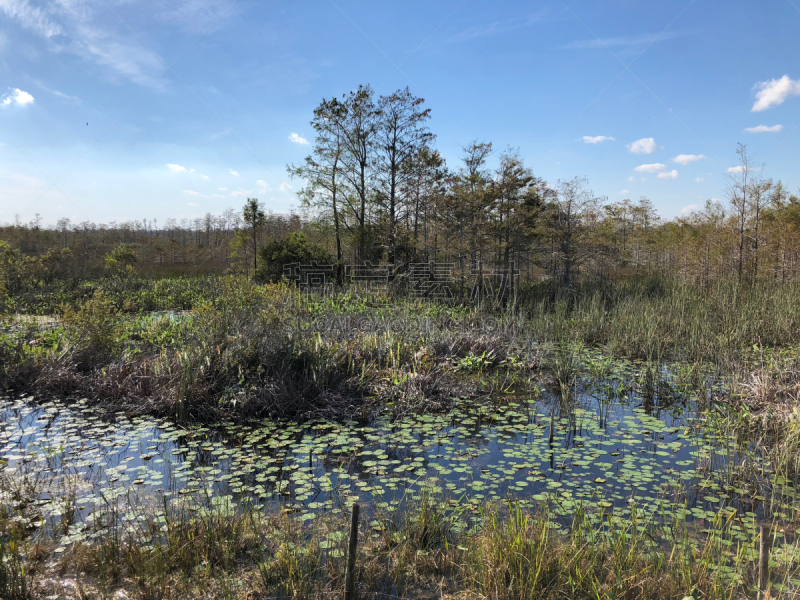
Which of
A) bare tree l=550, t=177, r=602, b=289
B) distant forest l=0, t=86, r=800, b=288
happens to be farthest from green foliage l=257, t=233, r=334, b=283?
bare tree l=550, t=177, r=602, b=289

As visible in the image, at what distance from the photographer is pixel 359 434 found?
4691 mm

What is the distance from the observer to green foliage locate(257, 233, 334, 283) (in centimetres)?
1794

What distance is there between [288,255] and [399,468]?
49.5ft

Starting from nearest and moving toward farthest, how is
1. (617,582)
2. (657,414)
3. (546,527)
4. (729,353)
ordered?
(617,582) < (546,527) < (657,414) < (729,353)

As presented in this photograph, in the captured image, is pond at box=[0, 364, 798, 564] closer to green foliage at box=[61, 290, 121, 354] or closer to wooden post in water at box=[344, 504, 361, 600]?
wooden post in water at box=[344, 504, 361, 600]

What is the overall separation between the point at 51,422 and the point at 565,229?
43.8 ft

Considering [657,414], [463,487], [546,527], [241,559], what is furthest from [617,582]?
[657,414]

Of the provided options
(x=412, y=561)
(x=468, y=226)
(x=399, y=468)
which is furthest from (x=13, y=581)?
(x=468, y=226)

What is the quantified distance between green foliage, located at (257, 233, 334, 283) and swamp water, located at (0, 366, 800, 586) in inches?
506

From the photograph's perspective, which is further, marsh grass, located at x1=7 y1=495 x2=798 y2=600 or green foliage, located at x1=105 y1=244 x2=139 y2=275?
green foliage, located at x1=105 y1=244 x2=139 y2=275

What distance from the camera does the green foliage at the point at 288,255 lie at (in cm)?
1794

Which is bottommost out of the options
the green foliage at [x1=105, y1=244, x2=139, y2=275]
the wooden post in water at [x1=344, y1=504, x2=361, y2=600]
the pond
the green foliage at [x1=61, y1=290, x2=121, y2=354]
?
the pond

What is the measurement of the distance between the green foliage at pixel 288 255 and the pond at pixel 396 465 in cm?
1282

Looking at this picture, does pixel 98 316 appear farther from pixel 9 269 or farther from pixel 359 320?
pixel 9 269
